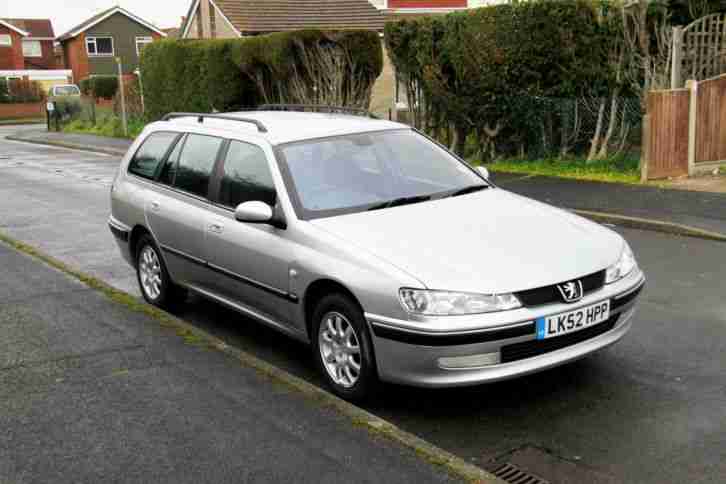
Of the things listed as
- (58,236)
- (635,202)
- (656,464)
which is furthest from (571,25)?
(656,464)

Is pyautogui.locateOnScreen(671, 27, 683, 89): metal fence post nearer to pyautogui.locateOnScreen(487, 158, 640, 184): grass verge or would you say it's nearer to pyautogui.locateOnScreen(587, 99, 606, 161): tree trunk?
pyautogui.locateOnScreen(587, 99, 606, 161): tree trunk

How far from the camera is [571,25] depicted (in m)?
14.3

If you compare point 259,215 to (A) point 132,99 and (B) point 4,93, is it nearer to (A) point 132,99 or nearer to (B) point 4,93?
(A) point 132,99

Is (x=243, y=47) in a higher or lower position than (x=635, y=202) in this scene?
higher

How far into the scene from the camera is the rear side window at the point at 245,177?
5848mm

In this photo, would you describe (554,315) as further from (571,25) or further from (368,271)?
(571,25)

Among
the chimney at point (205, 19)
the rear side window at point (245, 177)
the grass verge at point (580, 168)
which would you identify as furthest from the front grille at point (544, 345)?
the chimney at point (205, 19)

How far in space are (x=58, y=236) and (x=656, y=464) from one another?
29.2 ft

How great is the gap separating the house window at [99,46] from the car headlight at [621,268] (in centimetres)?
6685

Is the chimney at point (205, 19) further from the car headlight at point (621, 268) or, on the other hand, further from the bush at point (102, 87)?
the car headlight at point (621, 268)

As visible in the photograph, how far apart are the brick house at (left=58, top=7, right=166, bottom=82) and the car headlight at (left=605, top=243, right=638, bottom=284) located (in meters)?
64.9

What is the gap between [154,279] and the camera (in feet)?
24.1

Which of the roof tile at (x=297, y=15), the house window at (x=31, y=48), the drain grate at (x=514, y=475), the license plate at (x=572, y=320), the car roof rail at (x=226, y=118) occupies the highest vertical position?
the house window at (x=31, y=48)

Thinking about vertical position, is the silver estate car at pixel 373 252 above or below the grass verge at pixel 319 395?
above
